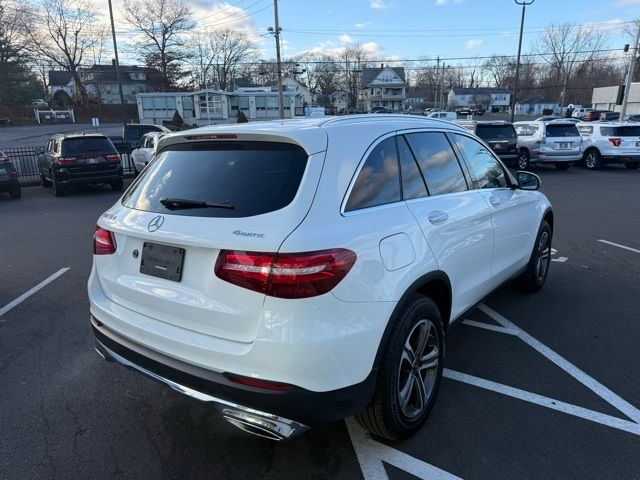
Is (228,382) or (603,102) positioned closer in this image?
(228,382)

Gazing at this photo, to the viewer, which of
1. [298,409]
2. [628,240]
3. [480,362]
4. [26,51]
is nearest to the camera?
[298,409]

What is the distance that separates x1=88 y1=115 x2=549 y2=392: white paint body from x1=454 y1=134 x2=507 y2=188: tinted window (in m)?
0.95

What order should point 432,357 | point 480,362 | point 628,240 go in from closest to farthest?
point 432,357 → point 480,362 → point 628,240

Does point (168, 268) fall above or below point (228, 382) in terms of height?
above

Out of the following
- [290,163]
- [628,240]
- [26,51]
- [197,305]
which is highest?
[26,51]

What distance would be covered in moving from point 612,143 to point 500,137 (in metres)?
4.41

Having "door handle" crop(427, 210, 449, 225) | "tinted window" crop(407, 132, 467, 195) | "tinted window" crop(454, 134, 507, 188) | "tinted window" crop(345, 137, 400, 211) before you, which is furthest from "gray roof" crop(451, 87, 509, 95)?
"tinted window" crop(345, 137, 400, 211)

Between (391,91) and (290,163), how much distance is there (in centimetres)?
9895

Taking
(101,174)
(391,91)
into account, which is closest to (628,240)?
(101,174)

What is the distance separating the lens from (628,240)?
24.7 feet

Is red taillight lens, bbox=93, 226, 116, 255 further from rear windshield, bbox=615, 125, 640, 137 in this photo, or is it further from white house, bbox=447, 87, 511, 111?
white house, bbox=447, 87, 511, 111

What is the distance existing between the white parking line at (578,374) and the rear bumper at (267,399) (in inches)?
74.8

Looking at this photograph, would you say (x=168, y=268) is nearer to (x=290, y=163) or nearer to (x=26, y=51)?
(x=290, y=163)

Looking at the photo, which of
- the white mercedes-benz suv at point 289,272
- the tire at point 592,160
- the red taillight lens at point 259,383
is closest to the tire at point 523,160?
the tire at point 592,160
